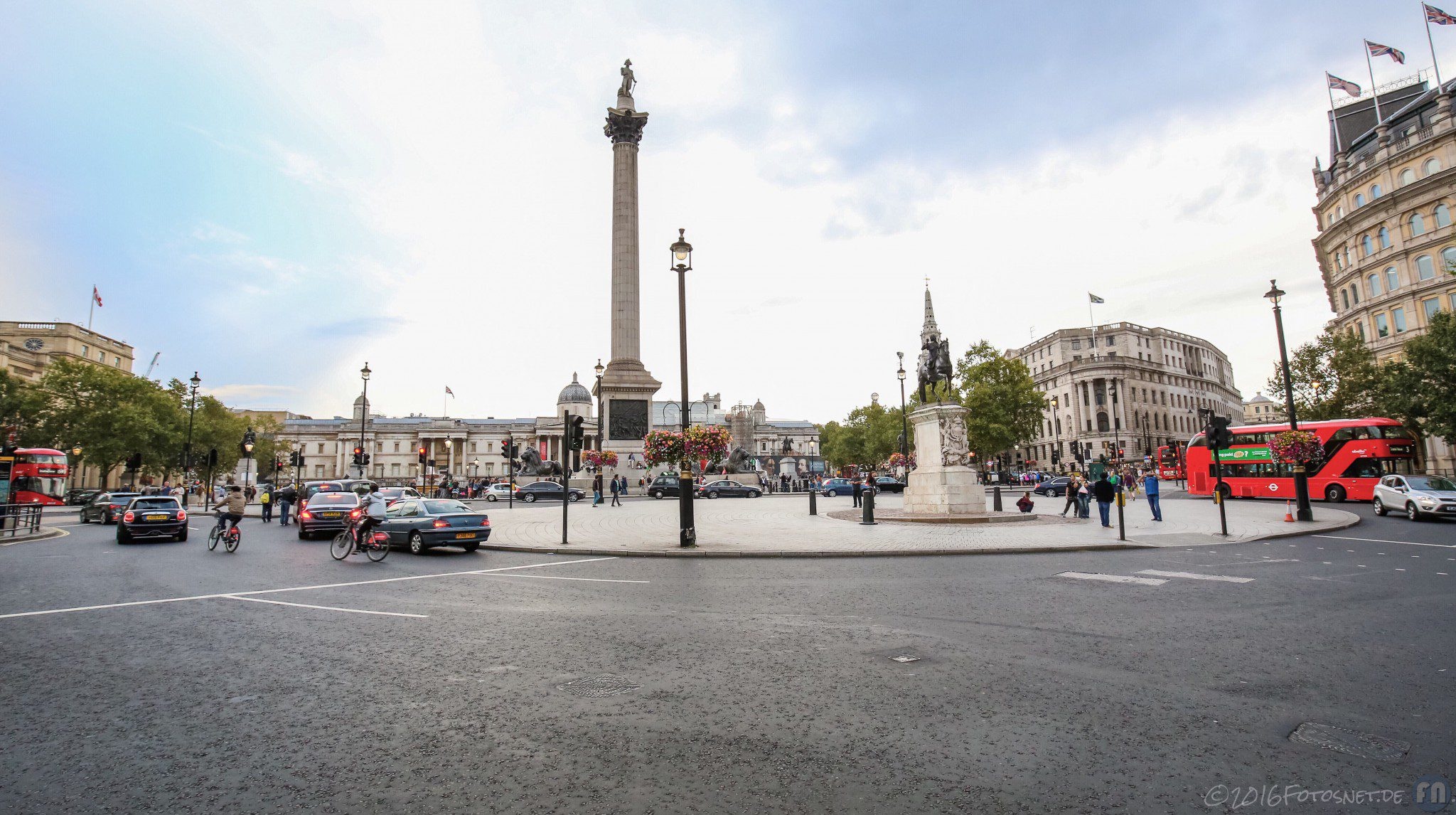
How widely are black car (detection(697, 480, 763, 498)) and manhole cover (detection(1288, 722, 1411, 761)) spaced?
1677 inches

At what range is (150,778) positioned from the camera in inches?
141

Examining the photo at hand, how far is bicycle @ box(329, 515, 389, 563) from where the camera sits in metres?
14.8

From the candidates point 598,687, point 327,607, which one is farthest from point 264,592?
point 598,687

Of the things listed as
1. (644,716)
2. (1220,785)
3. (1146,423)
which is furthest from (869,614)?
(1146,423)

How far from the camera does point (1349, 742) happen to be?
386cm

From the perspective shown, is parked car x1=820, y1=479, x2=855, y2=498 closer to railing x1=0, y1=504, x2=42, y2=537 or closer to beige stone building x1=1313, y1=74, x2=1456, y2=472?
beige stone building x1=1313, y1=74, x2=1456, y2=472

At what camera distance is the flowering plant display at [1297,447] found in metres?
22.5

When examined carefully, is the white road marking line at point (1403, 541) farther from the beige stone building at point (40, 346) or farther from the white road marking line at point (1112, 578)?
the beige stone building at point (40, 346)

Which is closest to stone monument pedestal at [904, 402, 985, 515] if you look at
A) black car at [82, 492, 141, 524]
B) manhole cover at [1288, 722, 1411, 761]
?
manhole cover at [1288, 722, 1411, 761]

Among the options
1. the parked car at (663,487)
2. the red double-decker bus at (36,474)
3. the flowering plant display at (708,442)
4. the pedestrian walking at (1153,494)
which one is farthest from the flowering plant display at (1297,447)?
the red double-decker bus at (36,474)

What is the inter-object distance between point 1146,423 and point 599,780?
4309 inches

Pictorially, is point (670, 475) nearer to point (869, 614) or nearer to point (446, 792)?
point (869, 614)

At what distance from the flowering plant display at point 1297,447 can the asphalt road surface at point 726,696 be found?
1529cm

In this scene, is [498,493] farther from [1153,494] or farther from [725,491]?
[1153,494]
